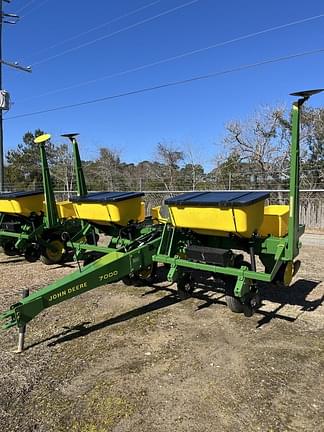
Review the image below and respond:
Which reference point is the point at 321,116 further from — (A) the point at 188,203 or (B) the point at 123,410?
(B) the point at 123,410

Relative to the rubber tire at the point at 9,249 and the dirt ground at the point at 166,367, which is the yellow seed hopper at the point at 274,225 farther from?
the rubber tire at the point at 9,249

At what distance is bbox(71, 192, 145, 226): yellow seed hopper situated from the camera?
19.5 ft

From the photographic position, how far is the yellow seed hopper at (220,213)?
4.23m

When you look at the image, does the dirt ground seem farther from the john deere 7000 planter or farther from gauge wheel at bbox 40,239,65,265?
gauge wheel at bbox 40,239,65,265

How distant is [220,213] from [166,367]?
1.65 metres

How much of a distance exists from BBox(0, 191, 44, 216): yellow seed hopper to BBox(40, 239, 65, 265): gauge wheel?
0.72 m

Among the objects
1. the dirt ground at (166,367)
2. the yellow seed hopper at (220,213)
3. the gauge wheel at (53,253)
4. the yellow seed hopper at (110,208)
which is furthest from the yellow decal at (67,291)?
the gauge wheel at (53,253)

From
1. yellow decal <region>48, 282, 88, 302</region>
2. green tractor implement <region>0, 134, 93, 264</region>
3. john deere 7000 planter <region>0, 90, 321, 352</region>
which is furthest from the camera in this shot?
green tractor implement <region>0, 134, 93, 264</region>

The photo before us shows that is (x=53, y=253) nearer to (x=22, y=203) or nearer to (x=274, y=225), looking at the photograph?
(x=22, y=203)

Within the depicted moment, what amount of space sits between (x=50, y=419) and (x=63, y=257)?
5.56m

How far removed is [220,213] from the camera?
171 inches

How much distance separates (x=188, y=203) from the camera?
4551 millimetres

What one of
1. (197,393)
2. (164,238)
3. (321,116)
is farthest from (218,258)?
(321,116)

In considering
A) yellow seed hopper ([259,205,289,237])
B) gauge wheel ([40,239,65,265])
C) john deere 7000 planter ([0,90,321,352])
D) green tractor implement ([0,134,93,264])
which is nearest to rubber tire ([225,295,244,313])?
john deere 7000 planter ([0,90,321,352])
